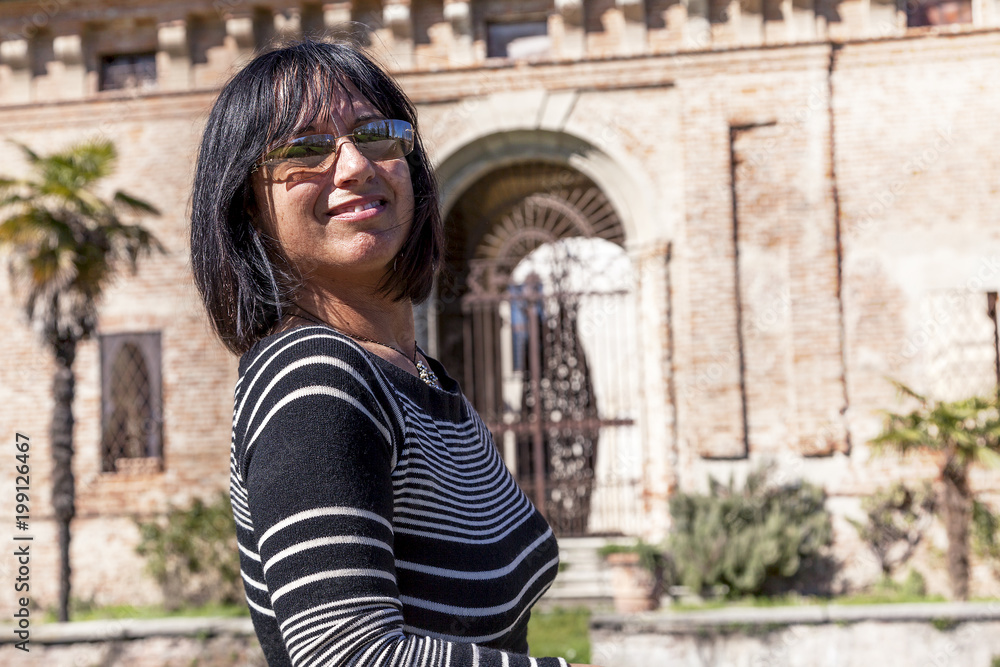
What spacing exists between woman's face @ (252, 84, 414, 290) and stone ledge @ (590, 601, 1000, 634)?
6.35m

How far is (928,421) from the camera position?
858cm

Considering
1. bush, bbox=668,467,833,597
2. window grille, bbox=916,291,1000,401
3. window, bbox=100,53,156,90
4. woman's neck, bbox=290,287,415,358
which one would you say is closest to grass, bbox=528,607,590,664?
bush, bbox=668,467,833,597

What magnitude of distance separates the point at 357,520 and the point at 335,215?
45 cm

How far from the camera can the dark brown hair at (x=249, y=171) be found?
1.22 m

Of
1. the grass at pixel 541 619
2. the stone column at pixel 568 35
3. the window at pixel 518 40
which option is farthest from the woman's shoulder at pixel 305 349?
the window at pixel 518 40

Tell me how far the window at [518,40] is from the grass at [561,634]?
6.06 metres

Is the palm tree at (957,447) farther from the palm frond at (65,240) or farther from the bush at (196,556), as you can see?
the palm frond at (65,240)

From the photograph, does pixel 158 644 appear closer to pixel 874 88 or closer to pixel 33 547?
pixel 33 547

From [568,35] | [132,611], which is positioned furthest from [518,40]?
[132,611]

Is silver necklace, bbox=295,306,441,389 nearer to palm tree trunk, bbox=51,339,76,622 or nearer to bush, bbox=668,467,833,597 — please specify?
bush, bbox=668,467,833,597

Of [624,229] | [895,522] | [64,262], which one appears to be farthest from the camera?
[624,229]

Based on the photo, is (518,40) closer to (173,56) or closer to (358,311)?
(173,56)

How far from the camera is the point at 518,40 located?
34.9 ft

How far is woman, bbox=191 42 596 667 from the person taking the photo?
944 mm
